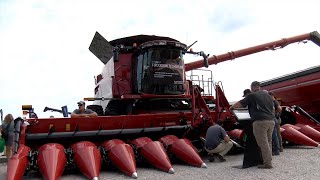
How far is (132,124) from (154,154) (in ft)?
4.74

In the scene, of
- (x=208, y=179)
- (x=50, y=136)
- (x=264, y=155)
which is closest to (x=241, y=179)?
(x=208, y=179)

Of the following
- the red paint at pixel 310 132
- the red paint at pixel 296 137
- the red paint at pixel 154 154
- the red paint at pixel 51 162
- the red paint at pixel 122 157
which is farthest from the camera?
the red paint at pixel 310 132

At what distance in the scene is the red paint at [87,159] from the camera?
6.34 metres

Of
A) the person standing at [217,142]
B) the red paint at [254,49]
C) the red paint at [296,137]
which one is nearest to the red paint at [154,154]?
the person standing at [217,142]

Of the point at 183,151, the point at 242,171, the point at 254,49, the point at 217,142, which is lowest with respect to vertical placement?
the point at 242,171

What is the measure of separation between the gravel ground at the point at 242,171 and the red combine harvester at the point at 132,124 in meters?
0.23

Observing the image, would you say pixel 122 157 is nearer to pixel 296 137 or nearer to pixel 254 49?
pixel 296 137

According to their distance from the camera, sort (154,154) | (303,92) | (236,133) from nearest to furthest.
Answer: (154,154) < (236,133) < (303,92)

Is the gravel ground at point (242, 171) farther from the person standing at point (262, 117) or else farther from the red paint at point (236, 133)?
the red paint at point (236, 133)

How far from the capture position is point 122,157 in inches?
267

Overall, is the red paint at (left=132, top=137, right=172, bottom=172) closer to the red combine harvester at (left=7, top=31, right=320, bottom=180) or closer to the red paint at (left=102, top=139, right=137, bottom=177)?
the red combine harvester at (left=7, top=31, right=320, bottom=180)

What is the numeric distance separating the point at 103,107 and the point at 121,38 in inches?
87.2

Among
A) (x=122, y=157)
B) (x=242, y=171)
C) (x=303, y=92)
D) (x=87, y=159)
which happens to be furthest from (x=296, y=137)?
(x=87, y=159)

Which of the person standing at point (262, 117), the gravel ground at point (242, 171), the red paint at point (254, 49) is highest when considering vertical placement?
the red paint at point (254, 49)
